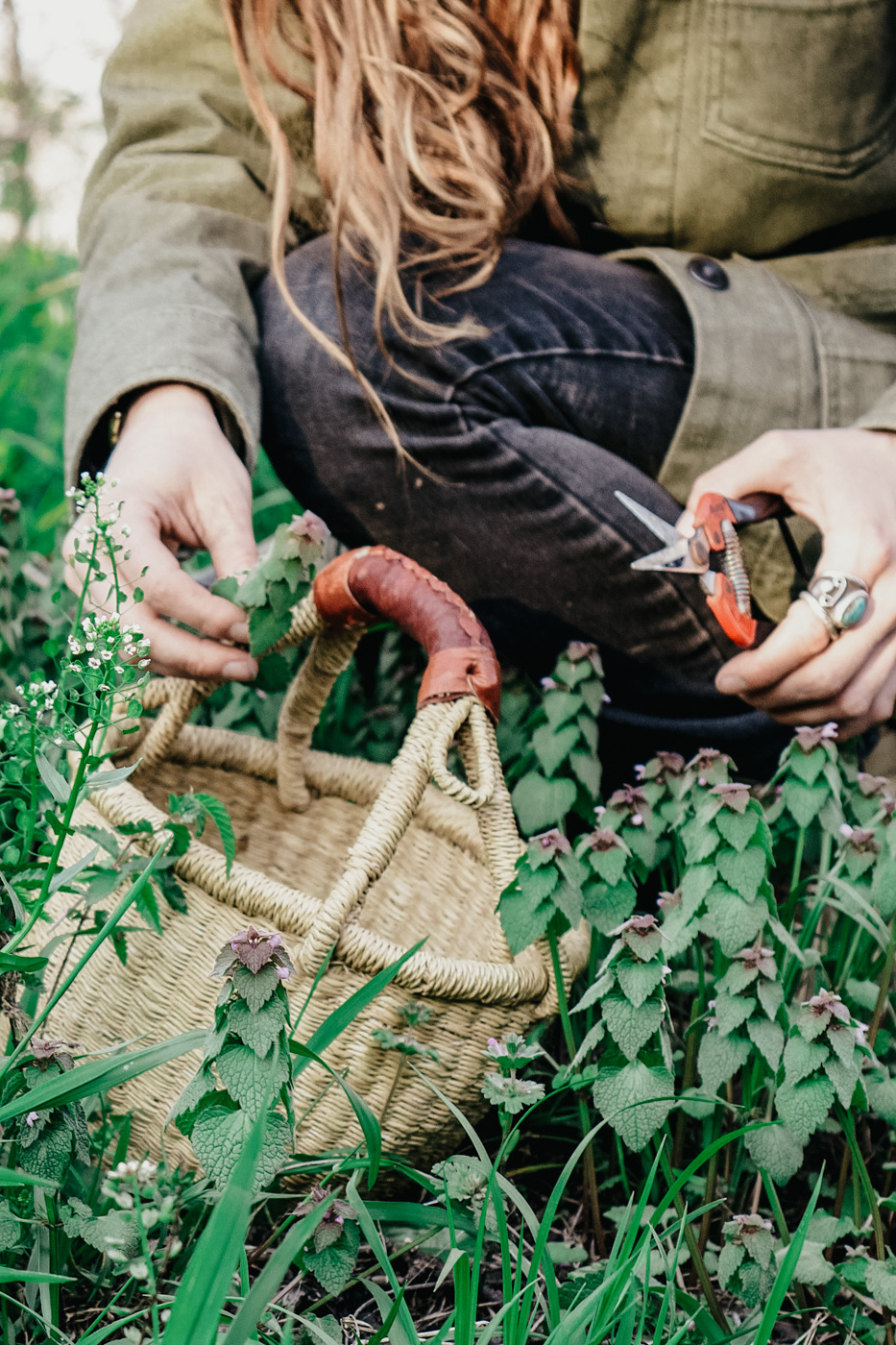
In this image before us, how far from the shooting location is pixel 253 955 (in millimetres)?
570

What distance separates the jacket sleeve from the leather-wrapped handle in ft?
1.01

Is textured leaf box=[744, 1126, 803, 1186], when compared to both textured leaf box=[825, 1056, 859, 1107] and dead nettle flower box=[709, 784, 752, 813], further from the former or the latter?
dead nettle flower box=[709, 784, 752, 813]

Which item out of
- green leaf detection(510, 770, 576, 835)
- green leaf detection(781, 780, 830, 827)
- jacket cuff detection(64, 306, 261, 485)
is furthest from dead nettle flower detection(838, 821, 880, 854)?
jacket cuff detection(64, 306, 261, 485)

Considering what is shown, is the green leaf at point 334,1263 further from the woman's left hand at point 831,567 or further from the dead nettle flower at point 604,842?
the woman's left hand at point 831,567

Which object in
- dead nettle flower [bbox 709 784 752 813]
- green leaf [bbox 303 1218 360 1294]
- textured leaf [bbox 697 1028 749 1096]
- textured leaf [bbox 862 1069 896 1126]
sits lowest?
textured leaf [bbox 862 1069 896 1126]

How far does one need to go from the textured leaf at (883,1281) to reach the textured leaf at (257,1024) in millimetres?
465

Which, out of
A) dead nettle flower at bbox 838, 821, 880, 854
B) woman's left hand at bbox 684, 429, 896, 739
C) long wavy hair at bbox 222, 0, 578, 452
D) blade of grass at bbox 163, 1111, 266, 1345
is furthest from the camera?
long wavy hair at bbox 222, 0, 578, 452

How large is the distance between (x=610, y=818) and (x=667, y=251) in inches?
34.0

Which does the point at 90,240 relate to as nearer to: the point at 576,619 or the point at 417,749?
the point at 576,619

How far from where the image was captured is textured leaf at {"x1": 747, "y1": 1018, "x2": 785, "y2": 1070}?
780mm

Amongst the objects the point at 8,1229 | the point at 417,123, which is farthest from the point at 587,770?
the point at 417,123

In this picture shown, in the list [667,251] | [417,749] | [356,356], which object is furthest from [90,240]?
[417,749]

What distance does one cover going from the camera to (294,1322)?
30.3 inches

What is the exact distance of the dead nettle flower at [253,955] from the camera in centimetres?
57
